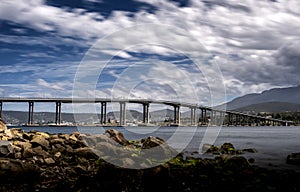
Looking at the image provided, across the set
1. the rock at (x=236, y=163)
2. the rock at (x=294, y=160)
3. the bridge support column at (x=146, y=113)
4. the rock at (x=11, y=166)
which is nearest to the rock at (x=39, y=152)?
the rock at (x=11, y=166)

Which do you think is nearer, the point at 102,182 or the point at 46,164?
the point at 102,182

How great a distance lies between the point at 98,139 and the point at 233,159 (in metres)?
13.9

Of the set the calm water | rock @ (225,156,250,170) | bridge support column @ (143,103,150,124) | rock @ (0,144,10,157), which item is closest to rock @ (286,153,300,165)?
the calm water

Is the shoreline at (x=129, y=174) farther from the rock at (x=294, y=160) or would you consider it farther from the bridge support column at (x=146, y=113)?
the bridge support column at (x=146, y=113)

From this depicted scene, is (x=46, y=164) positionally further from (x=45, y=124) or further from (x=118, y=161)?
(x=45, y=124)

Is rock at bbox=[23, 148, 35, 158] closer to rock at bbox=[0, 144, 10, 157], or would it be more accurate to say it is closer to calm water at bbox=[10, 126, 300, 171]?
rock at bbox=[0, 144, 10, 157]

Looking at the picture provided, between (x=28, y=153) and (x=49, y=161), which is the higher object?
(x=28, y=153)

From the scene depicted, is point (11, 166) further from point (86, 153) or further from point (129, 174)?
point (86, 153)

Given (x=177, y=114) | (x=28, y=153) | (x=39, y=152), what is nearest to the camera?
(x=28, y=153)

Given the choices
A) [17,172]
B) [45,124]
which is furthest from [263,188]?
[45,124]

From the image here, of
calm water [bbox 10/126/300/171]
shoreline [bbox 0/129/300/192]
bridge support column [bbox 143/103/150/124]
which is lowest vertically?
calm water [bbox 10/126/300/171]

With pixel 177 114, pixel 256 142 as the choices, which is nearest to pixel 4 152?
pixel 256 142

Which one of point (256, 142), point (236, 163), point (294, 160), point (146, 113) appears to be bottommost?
point (256, 142)

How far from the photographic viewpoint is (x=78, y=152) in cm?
2866
